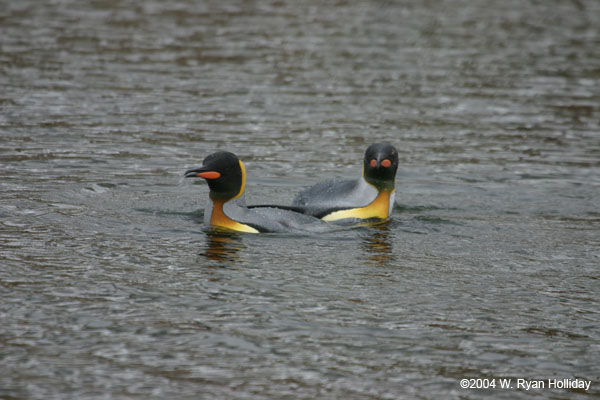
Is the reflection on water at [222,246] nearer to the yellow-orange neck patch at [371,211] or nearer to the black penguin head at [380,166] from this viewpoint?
the yellow-orange neck patch at [371,211]

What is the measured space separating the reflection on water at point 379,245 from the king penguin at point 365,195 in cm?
26

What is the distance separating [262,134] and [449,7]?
20.8 meters

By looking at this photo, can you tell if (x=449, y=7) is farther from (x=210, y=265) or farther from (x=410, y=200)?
(x=210, y=265)

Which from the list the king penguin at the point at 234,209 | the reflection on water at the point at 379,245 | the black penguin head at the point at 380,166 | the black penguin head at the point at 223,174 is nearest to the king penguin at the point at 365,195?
the black penguin head at the point at 380,166

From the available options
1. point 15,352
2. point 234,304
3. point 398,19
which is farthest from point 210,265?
point 398,19

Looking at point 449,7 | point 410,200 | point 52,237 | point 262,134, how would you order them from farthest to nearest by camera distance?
point 449,7, point 262,134, point 410,200, point 52,237

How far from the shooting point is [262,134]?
16.9 m

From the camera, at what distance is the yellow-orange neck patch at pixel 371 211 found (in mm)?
11531

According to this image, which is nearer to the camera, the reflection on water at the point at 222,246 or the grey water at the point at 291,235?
the grey water at the point at 291,235

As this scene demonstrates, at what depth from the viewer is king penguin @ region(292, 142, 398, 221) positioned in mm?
11562

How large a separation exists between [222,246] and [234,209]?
2.02ft

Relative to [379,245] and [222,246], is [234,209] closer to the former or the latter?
[222,246]

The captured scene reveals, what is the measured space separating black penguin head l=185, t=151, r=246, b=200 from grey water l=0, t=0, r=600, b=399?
507mm

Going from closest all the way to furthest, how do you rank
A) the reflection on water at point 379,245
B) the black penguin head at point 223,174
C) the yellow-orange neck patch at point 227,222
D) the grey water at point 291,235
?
the grey water at point 291,235 < the reflection on water at point 379,245 < the black penguin head at point 223,174 < the yellow-orange neck patch at point 227,222
